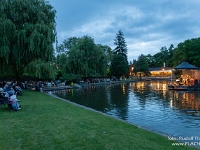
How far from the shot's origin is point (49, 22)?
18.8m

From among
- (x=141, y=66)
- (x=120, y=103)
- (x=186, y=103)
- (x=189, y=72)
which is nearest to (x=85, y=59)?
(x=189, y=72)

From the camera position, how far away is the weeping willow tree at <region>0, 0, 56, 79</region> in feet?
53.2

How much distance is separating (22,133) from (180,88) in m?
21.9

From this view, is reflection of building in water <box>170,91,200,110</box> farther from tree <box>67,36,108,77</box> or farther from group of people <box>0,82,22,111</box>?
tree <box>67,36,108,77</box>

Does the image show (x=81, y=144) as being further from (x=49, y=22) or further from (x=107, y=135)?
(x=49, y=22)

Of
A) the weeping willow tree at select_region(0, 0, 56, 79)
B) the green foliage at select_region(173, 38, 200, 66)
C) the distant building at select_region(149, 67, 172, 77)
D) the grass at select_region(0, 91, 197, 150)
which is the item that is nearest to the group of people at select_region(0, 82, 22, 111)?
the grass at select_region(0, 91, 197, 150)

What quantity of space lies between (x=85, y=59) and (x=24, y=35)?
71.0 feet

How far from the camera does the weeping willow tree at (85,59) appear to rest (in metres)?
36.1

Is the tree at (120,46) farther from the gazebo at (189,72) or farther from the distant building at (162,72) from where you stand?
the gazebo at (189,72)

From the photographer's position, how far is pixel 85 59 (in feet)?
124

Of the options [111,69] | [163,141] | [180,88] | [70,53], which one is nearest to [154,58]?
[111,69]

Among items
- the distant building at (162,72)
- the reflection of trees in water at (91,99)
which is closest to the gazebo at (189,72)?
the reflection of trees in water at (91,99)

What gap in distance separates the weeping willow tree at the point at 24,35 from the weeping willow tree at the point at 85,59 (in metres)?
17.6

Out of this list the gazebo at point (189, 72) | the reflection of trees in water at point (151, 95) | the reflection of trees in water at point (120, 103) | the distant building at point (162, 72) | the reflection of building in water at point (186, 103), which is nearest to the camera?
the reflection of trees in water at point (120, 103)
